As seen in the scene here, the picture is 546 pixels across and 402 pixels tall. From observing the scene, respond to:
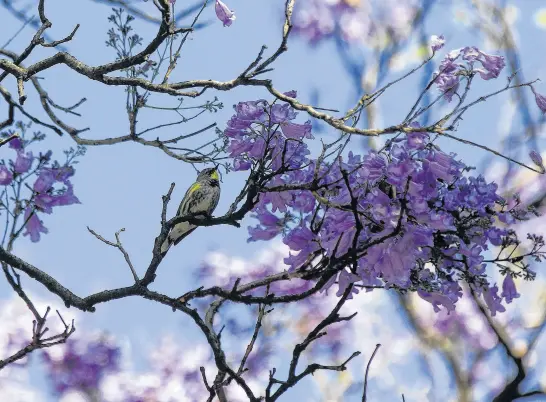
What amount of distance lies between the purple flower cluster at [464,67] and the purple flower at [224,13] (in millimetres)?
1097

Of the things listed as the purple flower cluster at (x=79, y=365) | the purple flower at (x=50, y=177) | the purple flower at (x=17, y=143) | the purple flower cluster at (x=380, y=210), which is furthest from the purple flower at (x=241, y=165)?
the purple flower cluster at (x=79, y=365)

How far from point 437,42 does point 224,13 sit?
102 cm

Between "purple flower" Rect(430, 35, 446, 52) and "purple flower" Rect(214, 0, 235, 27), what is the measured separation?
98 cm

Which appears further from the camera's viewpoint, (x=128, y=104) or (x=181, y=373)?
(x=181, y=373)

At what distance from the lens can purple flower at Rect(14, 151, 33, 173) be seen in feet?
12.5

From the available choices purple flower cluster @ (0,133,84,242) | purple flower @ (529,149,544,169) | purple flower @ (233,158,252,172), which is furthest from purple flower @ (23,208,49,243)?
purple flower @ (529,149,544,169)

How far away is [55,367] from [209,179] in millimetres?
2832

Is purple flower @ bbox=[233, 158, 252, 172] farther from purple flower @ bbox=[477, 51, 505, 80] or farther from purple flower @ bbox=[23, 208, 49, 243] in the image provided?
purple flower @ bbox=[23, 208, 49, 243]

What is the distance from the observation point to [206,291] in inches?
97.1

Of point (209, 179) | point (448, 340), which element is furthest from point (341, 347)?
point (209, 179)

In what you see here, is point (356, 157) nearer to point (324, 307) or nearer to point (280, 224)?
point (280, 224)

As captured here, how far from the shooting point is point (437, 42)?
2.71 meters

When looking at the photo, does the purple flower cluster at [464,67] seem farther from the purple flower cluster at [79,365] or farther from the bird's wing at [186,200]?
the purple flower cluster at [79,365]

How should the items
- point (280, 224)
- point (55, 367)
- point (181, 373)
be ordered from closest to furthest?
point (280, 224), point (55, 367), point (181, 373)
